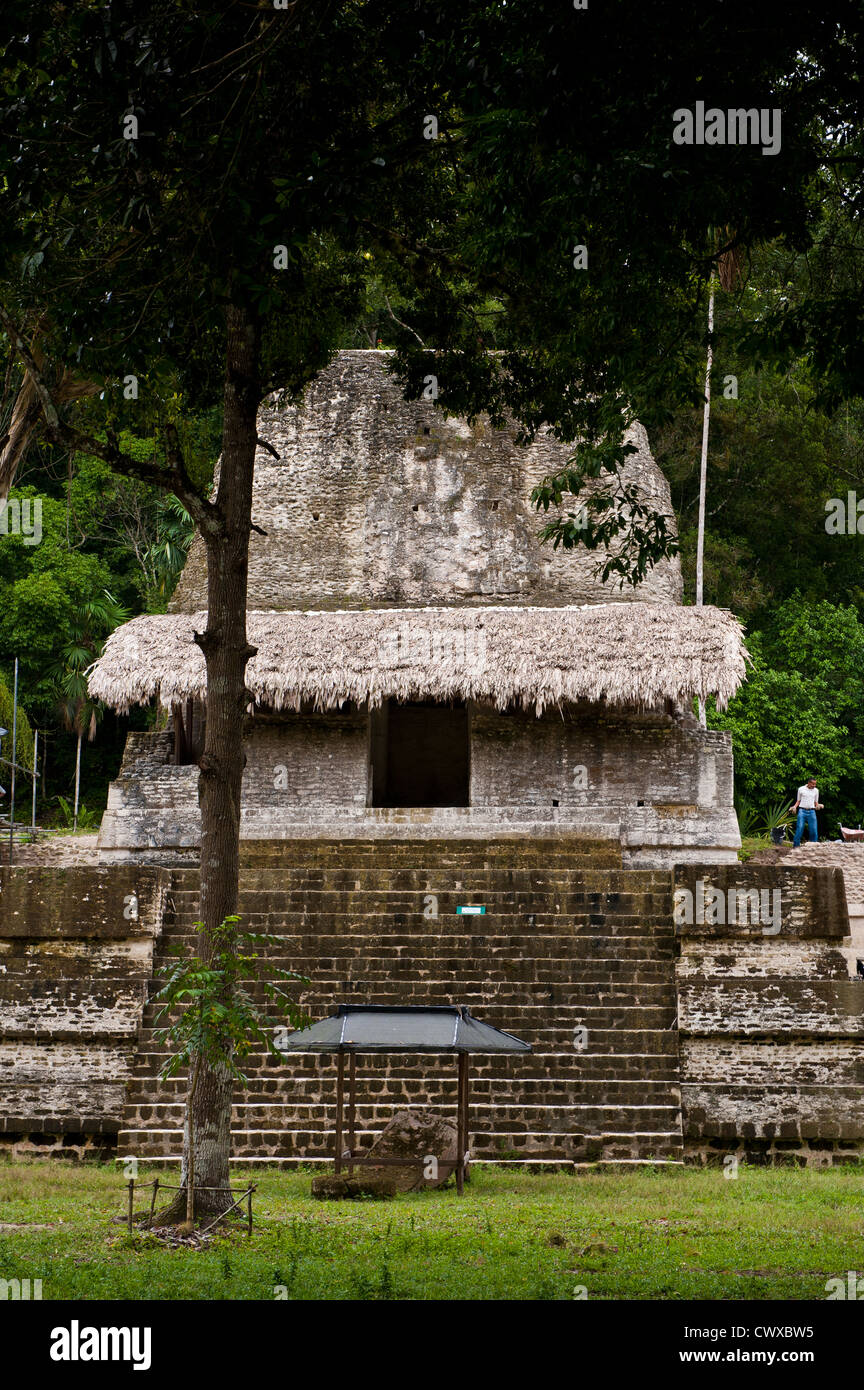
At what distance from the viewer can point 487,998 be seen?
446 inches

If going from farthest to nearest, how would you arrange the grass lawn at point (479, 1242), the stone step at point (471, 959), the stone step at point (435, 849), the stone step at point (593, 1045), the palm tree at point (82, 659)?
the palm tree at point (82, 659), the stone step at point (435, 849), the stone step at point (471, 959), the stone step at point (593, 1045), the grass lawn at point (479, 1242)

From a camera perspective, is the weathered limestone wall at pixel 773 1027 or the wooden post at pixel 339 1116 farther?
the weathered limestone wall at pixel 773 1027

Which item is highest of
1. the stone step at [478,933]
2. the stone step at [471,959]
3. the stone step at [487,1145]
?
the stone step at [478,933]

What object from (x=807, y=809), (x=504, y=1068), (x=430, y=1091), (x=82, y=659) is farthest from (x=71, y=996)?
(x=82, y=659)

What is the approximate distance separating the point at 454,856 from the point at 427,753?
613cm

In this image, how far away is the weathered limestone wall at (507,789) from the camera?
15742 millimetres

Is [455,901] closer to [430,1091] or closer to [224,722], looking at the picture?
[430,1091]

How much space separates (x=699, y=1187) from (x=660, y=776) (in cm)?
700

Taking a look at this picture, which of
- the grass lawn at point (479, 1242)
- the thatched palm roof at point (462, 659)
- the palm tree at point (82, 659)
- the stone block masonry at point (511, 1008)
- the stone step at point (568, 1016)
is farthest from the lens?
the palm tree at point (82, 659)

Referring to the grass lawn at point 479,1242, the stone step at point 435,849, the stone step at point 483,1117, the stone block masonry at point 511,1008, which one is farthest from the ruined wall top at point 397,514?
the grass lawn at point 479,1242

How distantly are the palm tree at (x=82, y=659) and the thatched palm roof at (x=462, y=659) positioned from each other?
1061cm

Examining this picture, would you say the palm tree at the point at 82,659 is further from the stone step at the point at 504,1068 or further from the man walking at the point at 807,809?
the stone step at the point at 504,1068

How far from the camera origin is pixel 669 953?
38.3ft

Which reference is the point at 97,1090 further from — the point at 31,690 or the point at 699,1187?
the point at 31,690
